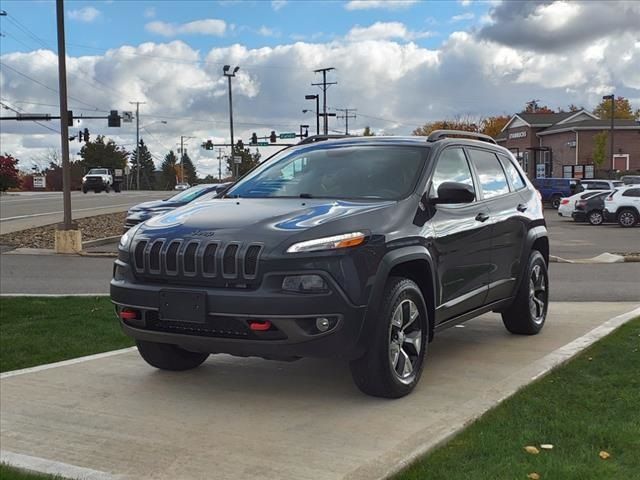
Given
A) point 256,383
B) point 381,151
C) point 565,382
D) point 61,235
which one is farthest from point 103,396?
point 61,235

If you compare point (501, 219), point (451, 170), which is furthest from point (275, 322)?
point (501, 219)

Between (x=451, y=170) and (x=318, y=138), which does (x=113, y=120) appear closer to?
(x=318, y=138)

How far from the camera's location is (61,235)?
55.4ft

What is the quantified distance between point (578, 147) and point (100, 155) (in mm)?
74623

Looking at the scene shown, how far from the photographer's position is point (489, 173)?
21.0 ft

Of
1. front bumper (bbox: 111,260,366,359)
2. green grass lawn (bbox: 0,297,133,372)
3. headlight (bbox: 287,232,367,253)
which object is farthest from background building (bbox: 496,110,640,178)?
front bumper (bbox: 111,260,366,359)

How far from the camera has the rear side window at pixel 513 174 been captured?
6820 mm

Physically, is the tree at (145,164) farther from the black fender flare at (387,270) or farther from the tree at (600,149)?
the black fender flare at (387,270)

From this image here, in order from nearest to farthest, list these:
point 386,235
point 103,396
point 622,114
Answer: point 386,235
point 103,396
point 622,114

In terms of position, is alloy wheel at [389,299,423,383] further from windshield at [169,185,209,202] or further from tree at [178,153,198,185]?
tree at [178,153,198,185]

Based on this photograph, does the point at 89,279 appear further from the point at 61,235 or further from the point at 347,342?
the point at 347,342

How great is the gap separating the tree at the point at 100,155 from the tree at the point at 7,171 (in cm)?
6253

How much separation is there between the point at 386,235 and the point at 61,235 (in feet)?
45.7

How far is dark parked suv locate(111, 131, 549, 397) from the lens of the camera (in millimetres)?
4211
